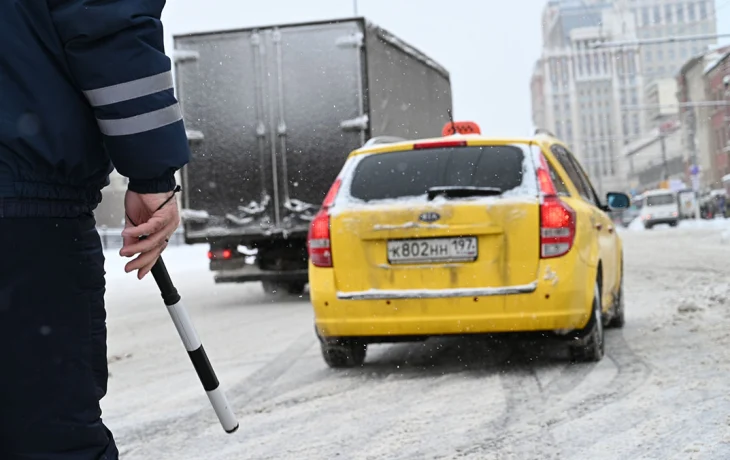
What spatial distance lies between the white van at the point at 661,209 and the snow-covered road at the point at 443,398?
4896 cm

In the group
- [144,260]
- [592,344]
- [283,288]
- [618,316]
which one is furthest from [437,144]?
[283,288]

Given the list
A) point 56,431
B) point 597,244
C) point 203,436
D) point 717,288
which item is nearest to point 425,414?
point 203,436

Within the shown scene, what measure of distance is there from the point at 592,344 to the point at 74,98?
471cm

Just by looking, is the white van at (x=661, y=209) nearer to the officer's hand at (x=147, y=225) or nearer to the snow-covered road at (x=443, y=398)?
the snow-covered road at (x=443, y=398)

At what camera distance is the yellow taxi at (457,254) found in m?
5.81

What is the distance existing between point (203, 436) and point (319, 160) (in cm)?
817

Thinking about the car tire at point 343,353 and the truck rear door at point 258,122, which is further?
the truck rear door at point 258,122

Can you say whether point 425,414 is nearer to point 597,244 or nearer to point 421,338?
point 421,338

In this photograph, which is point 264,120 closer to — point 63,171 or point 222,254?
point 222,254

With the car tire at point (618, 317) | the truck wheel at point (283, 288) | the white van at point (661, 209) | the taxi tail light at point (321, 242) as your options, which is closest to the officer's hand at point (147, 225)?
the taxi tail light at point (321, 242)

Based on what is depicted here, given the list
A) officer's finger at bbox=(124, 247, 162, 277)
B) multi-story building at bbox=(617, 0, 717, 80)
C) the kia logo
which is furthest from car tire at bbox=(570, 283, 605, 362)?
multi-story building at bbox=(617, 0, 717, 80)

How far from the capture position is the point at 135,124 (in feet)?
6.52

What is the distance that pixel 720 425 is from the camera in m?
4.20

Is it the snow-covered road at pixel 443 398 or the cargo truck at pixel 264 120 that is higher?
the cargo truck at pixel 264 120
